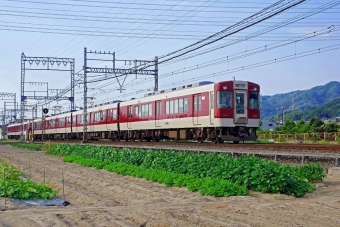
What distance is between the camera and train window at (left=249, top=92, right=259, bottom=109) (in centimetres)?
2381

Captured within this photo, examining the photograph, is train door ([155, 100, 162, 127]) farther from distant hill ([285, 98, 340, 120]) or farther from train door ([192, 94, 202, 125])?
distant hill ([285, 98, 340, 120])

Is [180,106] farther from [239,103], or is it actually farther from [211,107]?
[239,103]

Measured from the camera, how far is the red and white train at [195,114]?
22.9 metres

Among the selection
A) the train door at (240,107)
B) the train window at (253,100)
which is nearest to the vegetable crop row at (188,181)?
the train door at (240,107)

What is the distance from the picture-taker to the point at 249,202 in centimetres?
884

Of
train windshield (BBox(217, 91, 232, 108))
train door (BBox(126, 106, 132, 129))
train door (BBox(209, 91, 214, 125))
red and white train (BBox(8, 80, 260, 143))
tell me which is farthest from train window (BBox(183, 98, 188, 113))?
train door (BBox(126, 106, 132, 129))

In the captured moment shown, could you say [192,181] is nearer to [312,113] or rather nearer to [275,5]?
[275,5]

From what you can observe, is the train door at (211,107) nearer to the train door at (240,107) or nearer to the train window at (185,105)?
the train door at (240,107)

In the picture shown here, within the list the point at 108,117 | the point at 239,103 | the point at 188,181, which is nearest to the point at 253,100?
the point at 239,103

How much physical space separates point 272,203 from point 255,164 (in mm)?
2037

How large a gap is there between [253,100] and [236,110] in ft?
4.62

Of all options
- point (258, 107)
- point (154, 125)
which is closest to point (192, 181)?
point (258, 107)

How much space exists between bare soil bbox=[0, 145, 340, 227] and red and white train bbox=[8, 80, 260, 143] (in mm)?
11399

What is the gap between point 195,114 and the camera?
80.3 ft
